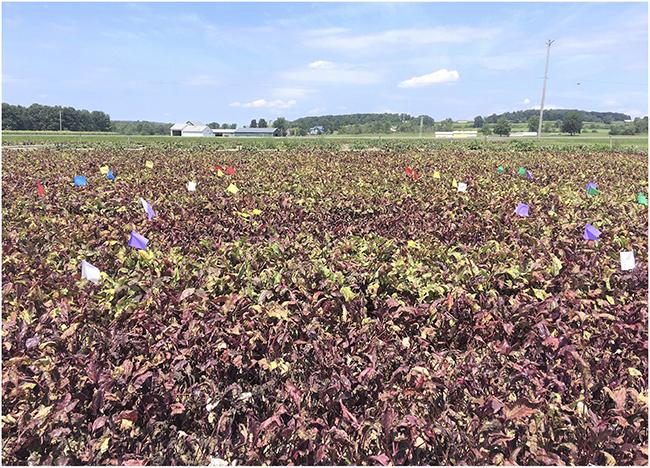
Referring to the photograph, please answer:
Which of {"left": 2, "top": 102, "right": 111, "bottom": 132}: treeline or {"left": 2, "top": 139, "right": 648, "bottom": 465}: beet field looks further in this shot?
{"left": 2, "top": 102, "right": 111, "bottom": 132}: treeline

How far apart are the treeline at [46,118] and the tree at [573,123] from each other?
83.4m

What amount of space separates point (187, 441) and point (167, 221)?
2987 millimetres

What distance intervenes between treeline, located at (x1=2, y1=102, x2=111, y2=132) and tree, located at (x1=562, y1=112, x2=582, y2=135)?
8337 centimetres

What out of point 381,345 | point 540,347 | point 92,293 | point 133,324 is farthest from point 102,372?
point 540,347

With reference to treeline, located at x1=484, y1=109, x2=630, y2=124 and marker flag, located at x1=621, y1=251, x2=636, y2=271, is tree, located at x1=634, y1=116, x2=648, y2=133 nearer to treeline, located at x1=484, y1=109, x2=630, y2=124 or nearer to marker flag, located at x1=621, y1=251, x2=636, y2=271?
treeline, located at x1=484, y1=109, x2=630, y2=124

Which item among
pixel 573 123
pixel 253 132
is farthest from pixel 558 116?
pixel 253 132

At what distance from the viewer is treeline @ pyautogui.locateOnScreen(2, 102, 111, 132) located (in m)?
78.3

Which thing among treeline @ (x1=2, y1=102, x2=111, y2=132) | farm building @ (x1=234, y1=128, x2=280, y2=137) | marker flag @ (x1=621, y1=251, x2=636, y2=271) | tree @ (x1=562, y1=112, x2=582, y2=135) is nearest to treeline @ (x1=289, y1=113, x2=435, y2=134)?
farm building @ (x1=234, y1=128, x2=280, y2=137)

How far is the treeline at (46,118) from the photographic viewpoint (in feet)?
257

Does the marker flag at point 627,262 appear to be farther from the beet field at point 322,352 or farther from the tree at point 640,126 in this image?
the tree at point 640,126

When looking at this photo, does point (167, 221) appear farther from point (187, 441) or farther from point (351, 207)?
point (187, 441)

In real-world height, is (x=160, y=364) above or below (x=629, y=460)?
above

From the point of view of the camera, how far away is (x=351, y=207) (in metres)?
5.52

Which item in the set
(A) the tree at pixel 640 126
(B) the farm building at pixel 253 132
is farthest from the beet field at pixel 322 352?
(B) the farm building at pixel 253 132
